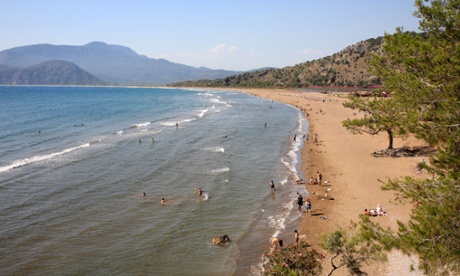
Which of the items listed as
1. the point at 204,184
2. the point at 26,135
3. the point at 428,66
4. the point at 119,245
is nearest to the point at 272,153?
the point at 204,184

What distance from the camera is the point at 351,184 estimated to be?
26406mm

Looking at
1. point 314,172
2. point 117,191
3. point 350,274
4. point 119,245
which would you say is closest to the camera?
point 350,274

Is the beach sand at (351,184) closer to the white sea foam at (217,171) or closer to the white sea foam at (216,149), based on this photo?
the white sea foam at (217,171)

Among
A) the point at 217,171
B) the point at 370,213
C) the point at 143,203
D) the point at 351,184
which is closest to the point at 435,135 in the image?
the point at 370,213

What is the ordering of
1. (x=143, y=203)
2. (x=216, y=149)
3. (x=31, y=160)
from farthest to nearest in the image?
(x=216, y=149)
(x=31, y=160)
(x=143, y=203)

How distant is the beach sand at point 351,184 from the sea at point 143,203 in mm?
1425

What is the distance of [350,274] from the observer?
1418 centimetres

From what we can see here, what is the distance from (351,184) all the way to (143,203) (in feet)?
47.9

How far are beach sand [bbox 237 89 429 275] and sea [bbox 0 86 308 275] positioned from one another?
1425mm

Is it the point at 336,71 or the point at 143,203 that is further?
the point at 336,71

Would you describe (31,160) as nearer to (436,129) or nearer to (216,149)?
(216,149)

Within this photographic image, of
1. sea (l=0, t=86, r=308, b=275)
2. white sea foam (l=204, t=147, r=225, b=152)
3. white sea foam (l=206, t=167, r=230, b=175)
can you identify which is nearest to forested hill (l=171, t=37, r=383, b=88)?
white sea foam (l=204, t=147, r=225, b=152)

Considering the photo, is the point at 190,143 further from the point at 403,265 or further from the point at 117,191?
the point at 403,265

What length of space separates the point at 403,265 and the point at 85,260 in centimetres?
1345
